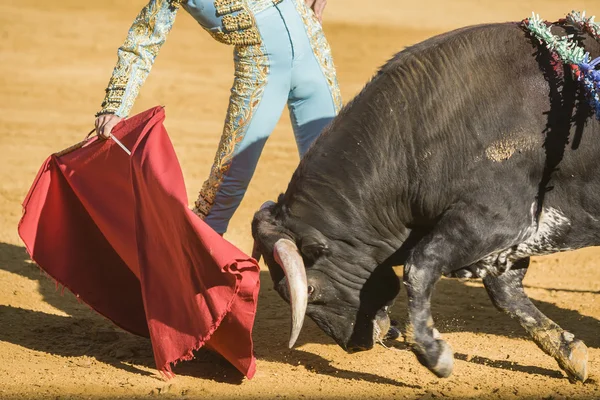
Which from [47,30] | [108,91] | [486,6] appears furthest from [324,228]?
[486,6]

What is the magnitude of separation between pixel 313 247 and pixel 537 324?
1153 millimetres

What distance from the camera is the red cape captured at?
4.20 metres

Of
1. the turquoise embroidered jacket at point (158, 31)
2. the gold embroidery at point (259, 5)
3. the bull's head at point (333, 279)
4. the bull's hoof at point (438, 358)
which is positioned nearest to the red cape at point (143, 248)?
the turquoise embroidered jacket at point (158, 31)

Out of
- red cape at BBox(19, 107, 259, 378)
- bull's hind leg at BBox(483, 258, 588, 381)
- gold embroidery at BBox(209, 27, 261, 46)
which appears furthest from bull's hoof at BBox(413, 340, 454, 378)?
gold embroidery at BBox(209, 27, 261, 46)

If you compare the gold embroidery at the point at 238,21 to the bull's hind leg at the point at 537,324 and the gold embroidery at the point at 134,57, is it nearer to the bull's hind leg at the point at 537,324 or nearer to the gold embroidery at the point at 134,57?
the gold embroidery at the point at 134,57

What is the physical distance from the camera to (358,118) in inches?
172

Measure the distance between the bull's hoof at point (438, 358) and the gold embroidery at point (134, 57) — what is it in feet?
5.95

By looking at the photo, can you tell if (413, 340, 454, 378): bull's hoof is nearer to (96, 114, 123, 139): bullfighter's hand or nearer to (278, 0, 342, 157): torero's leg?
(278, 0, 342, 157): torero's leg

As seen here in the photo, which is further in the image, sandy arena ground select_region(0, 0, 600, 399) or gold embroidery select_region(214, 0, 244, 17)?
gold embroidery select_region(214, 0, 244, 17)

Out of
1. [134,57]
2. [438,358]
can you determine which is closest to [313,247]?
[438,358]

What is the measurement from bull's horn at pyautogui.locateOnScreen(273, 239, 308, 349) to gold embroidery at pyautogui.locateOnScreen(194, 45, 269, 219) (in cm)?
77

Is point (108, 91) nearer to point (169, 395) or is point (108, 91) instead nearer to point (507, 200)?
point (169, 395)

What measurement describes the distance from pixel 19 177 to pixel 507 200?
17.4 ft

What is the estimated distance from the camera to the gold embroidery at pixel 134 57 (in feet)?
15.1
